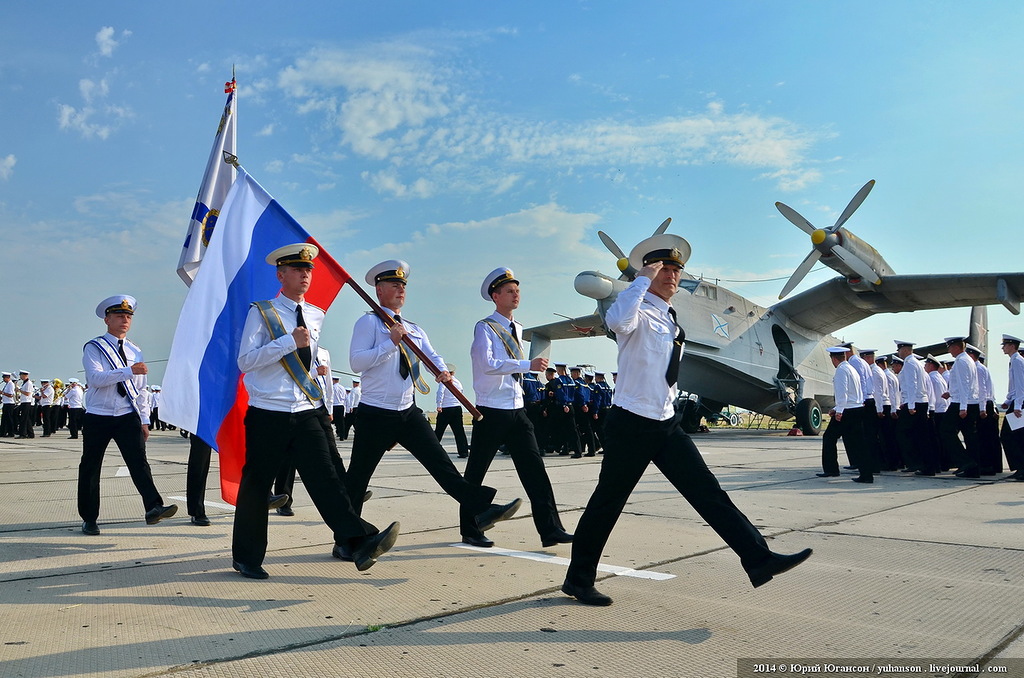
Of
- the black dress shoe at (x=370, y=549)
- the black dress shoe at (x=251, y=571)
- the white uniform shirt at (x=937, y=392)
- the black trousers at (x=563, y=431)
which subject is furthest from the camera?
the black trousers at (x=563, y=431)

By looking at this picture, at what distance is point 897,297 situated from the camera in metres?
19.0

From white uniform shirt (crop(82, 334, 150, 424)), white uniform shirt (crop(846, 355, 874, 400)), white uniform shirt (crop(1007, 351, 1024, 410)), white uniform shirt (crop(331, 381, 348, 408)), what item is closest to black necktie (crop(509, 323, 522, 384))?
white uniform shirt (crop(82, 334, 150, 424))

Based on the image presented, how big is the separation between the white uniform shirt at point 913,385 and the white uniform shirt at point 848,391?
1.14 m

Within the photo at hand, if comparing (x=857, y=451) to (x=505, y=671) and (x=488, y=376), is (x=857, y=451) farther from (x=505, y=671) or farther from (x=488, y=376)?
(x=505, y=671)

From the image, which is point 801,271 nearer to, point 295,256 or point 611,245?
point 611,245

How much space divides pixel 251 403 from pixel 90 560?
1.60 meters

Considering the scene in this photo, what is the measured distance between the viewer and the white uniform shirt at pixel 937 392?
10.7 metres

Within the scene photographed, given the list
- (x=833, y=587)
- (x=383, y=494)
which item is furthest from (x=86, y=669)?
(x=383, y=494)

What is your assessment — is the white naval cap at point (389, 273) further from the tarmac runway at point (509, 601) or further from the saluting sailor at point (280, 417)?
the tarmac runway at point (509, 601)

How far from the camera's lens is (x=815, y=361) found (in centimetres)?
2231

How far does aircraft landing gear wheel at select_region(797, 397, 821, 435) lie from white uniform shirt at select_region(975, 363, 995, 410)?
412 inches

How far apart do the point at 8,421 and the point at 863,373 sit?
81.2 feet

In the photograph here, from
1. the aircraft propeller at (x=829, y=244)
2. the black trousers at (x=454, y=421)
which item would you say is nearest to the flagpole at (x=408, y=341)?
the black trousers at (x=454, y=421)

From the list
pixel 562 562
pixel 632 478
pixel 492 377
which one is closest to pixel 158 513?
pixel 492 377
